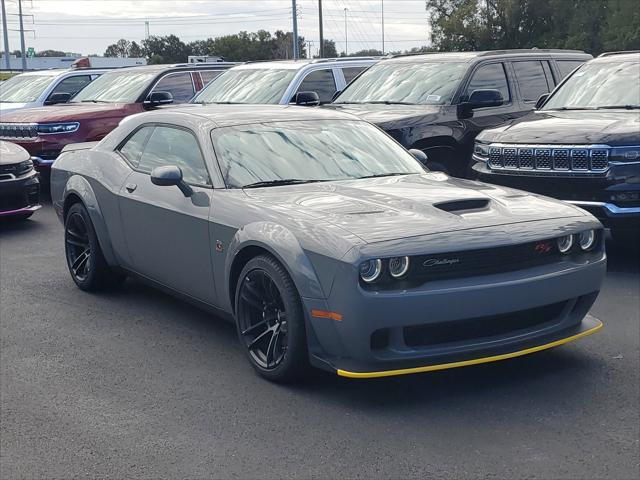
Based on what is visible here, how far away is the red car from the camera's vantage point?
41.1ft

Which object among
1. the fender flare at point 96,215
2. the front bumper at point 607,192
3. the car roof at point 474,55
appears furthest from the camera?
the car roof at point 474,55

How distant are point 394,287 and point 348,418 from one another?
70 cm

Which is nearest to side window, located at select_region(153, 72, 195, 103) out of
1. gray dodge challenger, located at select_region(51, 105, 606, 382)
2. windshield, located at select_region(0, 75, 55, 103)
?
windshield, located at select_region(0, 75, 55, 103)

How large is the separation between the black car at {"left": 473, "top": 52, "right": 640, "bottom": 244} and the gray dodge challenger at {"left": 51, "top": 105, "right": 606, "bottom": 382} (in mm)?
1905

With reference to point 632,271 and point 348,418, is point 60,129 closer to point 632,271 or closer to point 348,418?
point 632,271

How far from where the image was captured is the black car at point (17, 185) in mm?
10094

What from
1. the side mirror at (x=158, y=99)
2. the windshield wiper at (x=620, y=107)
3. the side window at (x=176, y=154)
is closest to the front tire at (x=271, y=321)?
the side window at (x=176, y=154)

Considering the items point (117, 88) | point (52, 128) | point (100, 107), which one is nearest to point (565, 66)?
point (100, 107)

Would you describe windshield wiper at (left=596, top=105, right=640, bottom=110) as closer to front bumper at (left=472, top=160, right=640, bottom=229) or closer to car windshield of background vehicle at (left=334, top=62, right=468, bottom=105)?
front bumper at (left=472, top=160, right=640, bottom=229)

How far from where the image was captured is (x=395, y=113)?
32.1 feet

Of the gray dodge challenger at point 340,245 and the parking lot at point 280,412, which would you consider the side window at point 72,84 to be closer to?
the gray dodge challenger at point 340,245

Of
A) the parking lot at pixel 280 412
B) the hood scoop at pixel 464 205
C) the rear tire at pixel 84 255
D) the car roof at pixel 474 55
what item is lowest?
the parking lot at pixel 280 412

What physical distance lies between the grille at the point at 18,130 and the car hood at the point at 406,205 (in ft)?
26.1

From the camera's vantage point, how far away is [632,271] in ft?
25.6
